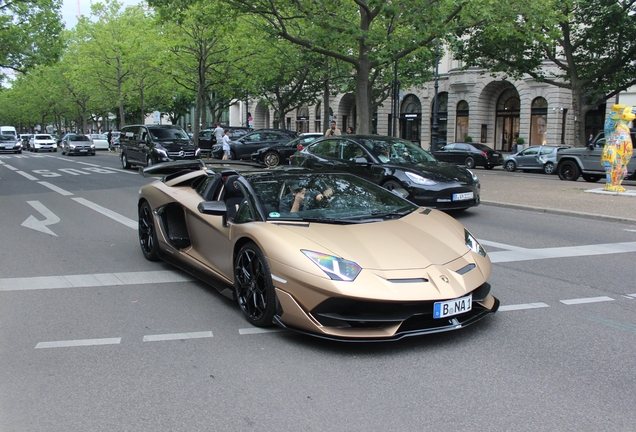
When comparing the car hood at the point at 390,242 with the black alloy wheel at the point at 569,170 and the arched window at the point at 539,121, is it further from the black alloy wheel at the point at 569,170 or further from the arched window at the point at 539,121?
the arched window at the point at 539,121

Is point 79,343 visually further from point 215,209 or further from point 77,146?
point 77,146

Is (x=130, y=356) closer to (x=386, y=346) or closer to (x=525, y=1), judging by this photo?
(x=386, y=346)

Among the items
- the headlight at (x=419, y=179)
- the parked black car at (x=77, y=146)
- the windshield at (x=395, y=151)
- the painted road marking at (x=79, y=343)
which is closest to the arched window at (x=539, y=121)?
the windshield at (x=395, y=151)

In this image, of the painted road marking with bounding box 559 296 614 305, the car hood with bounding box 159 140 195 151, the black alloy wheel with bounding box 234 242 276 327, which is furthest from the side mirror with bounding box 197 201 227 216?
the car hood with bounding box 159 140 195 151

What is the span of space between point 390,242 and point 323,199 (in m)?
0.98

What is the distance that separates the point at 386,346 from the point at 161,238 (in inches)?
135

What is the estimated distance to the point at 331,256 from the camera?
4340mm

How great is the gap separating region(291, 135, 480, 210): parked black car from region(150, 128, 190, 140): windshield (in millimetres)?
10933

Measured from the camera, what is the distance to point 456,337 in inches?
178

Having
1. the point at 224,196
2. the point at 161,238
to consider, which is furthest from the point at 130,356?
the point at 161,238

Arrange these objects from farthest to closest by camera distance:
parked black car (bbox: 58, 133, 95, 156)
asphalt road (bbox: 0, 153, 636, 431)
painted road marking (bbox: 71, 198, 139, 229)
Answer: parked black car (bbox: 58, 133, 95, 156)
painted road marking (bbox: 71, 198, 139, 229)
asphalt road (bbox: 0, 153, 636, 431)

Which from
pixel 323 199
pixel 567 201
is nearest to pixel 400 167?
pixel 567 201

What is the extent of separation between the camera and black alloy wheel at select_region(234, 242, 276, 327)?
180 inches

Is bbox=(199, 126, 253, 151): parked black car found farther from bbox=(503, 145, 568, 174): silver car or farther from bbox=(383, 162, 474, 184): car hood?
bbox=(383, 162, 474, 184): car hood
